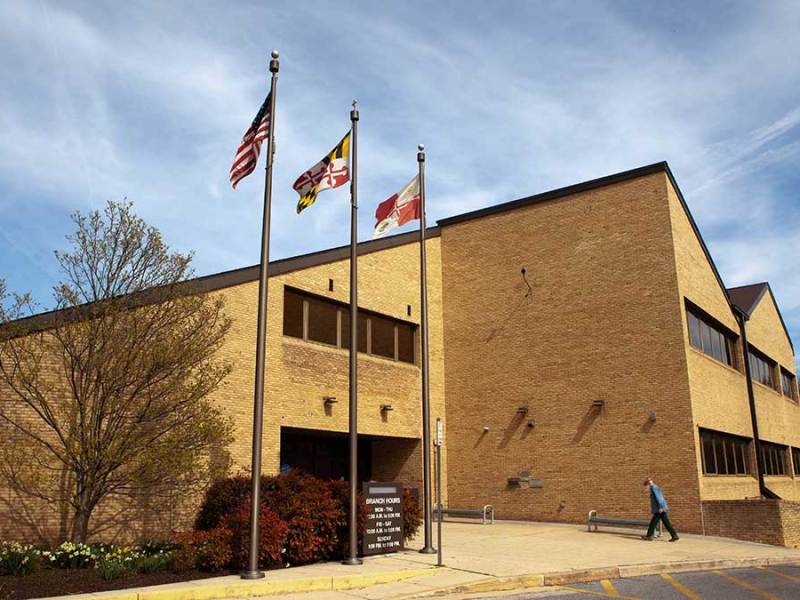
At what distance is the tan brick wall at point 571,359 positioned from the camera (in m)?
21.6

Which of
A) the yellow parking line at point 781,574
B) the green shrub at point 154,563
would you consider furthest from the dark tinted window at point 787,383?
the green shrub at point 154,563

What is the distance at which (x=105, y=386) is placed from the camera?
13.7 meters

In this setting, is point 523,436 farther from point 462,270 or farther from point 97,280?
point 97,280

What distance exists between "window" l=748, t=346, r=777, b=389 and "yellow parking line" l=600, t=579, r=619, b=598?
815 inches

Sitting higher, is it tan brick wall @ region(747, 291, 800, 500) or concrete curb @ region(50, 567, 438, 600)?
tan brick wall @ region(747, 291, 800, 500)

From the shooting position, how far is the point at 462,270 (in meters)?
26.6

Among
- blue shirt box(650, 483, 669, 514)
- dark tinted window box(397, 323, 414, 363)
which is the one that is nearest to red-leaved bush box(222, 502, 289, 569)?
blue shirt box(650, 483, 669, 514)

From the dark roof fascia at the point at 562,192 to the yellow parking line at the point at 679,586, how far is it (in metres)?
13.8

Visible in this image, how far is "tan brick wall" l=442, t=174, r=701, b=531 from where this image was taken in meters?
21.6

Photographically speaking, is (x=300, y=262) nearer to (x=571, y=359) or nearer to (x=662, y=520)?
(x=571, y=359)

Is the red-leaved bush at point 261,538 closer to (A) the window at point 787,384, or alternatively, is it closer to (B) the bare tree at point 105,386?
(B) the bare tree at point 105,386

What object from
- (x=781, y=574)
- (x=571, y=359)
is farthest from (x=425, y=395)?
(x=571, y=359)

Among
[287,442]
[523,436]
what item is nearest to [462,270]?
[523,436]

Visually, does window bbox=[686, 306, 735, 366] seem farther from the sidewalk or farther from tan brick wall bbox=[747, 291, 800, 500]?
the sidewalk
